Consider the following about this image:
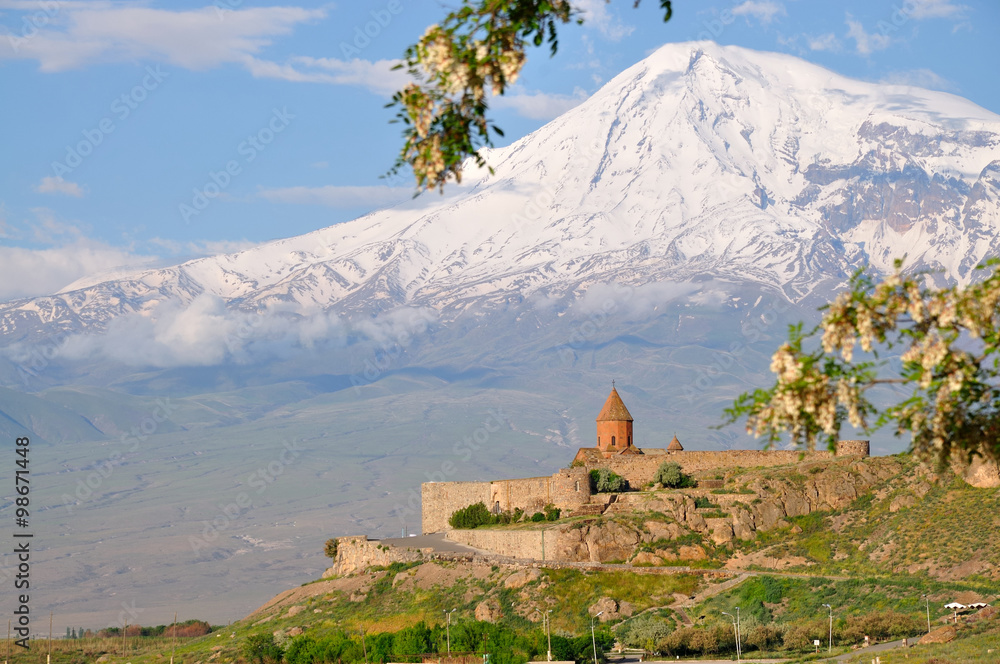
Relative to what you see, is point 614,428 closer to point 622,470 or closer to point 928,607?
point 622,470

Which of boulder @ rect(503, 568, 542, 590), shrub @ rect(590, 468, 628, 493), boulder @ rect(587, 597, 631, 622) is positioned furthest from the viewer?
shrub @ rect(590, 468, 628, 493)

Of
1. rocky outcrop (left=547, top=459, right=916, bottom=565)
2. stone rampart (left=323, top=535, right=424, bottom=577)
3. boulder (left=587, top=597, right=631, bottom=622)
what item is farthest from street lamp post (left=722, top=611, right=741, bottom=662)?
stone rampart (left=323, top=535, right=424, bottom=577)

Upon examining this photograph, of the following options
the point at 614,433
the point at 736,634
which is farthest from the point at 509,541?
the point at 736,634

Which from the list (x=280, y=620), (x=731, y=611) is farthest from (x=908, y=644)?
(x=280, y=620)

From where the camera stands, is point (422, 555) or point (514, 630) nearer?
point (514, 630)

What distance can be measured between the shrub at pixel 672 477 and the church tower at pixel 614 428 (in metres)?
8.78

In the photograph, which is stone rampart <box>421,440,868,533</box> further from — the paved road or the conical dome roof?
the paved road

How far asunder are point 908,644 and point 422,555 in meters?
32.4

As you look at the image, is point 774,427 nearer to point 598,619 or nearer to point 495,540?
point 598,619

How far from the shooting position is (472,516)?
8112 cm

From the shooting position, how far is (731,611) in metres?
60.1

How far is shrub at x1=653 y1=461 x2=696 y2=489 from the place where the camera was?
7381 centimetres

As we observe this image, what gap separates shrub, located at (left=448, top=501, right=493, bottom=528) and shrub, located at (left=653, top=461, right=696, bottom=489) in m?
11.5

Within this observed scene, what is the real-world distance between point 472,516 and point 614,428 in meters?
11.0
